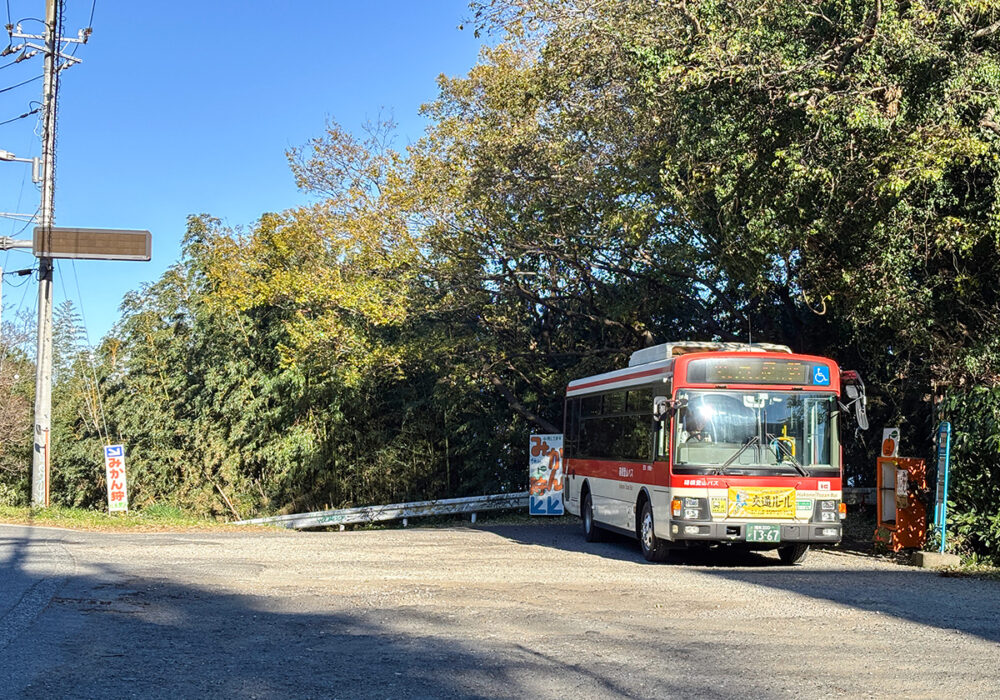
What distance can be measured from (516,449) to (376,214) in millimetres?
10077

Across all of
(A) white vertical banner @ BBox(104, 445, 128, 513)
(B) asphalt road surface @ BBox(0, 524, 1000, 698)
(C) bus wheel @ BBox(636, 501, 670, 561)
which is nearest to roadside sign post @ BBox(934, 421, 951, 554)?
(B) asphalt road surface @ BBox(0, 524, 1000, 698)

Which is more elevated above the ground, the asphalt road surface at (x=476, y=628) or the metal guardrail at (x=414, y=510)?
the asphalt road surface at (x=476, y=628)

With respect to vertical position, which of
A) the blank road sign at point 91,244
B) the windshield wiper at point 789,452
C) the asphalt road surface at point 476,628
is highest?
the blank road sign at point 91,244

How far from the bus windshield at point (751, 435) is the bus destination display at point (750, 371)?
0.20 m

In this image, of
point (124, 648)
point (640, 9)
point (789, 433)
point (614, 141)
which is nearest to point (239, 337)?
point (614, 141)

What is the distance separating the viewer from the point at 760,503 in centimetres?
1513

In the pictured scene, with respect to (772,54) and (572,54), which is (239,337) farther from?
(772,54)

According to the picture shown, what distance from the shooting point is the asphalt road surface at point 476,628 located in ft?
23.9

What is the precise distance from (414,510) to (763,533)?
15681 millimetres

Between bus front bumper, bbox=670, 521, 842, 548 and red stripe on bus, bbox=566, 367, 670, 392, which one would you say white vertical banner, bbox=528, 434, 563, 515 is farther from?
bus front bumper, bbox=670, 521, 842, 548

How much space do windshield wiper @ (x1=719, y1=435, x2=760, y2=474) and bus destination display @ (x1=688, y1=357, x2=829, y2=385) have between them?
84 cm

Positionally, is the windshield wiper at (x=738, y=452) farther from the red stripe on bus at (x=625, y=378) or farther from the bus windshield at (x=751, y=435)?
the red stripe on bus at (x=625, y=378)

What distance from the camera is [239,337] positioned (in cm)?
3856

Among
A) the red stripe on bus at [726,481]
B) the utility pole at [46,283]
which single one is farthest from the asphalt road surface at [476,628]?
the utility pole at [46,283]
